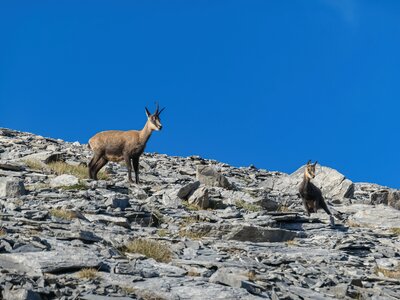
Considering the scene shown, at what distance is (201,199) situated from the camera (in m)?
18.9

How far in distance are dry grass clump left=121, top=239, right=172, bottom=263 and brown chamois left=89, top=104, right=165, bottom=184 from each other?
13227 mm

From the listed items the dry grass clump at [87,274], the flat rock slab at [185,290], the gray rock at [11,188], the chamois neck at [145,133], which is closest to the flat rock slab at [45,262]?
the dry grass clump at [87,274]

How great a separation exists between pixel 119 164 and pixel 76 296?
23958 millimetres

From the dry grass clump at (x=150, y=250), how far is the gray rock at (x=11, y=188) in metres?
6.41

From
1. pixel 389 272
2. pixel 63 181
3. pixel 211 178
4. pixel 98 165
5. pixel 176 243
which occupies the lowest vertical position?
pixel 389 272

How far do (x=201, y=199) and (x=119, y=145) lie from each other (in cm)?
706

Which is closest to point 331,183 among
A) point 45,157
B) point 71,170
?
point 71,170

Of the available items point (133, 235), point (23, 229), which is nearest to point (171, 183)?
point (133, 235)

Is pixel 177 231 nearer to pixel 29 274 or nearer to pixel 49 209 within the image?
pixel 49 209

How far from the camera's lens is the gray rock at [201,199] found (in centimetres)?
1884

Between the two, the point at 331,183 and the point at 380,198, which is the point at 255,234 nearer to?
the point at 380,198

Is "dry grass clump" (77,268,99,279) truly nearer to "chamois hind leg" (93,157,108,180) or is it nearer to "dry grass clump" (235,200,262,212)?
"dry grass clump" (235,200,262,212)

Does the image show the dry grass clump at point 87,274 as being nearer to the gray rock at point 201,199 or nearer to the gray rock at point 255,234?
the gray rock at point 255,234

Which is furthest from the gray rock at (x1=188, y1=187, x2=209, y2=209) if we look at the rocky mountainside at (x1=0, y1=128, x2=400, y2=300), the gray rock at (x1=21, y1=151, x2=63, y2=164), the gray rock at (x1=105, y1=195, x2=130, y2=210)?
the gray rock at (x1=21, y1=151, x2=63, y2=164)
